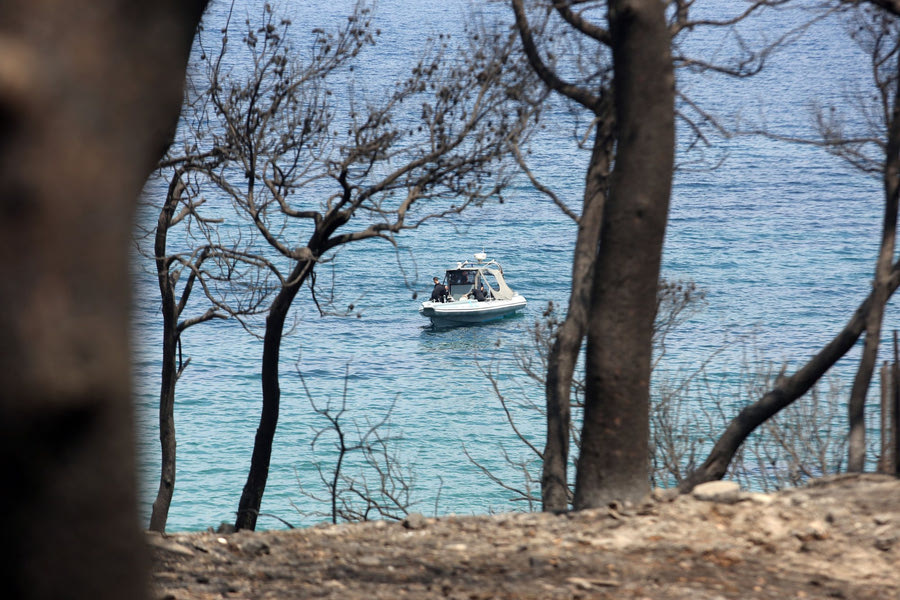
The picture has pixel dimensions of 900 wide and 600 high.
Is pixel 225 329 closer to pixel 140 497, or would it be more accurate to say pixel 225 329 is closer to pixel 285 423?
pixel 285 423

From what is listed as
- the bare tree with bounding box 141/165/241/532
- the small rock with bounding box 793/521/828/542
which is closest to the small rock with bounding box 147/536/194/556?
the small rock with bounding box 793/521/828/542

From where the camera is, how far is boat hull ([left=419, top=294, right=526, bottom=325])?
1777 inches

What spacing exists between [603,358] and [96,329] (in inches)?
157

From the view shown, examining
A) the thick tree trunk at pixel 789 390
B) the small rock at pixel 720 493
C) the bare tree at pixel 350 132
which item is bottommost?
the small rock at pixel 720 493

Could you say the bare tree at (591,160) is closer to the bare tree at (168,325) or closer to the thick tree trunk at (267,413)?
the thick tree trunk at (267,413)

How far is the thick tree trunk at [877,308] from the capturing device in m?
6.35

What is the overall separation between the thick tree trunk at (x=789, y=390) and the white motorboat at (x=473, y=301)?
37.2 metres


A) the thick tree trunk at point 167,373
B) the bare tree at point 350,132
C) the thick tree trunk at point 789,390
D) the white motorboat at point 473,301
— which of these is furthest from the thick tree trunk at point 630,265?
the white motorboat at point 473,301

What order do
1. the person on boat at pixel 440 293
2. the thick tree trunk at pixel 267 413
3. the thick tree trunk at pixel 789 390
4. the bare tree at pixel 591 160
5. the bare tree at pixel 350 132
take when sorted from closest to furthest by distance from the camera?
1. the thick tree trunk at pixel 789 390
2. the bare tree at pixel 591 160
3. the bare tree at pixel 350 132
4. the thick tree trunk at pixel 267 413
5. the person on boat at pixel 440 293

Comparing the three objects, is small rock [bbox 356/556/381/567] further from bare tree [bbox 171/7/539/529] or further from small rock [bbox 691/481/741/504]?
bare tree [bbox 171/7/539/529]

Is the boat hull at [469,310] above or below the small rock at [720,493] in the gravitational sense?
below

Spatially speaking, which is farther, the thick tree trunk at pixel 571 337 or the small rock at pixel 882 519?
the thick tree trunk at pixel 571 337

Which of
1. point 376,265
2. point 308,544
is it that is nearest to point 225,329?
point 376,265

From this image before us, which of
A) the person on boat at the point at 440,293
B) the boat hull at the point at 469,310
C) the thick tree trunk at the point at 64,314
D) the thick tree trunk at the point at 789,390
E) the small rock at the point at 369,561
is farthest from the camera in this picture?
the boat hull at the point at 469,310
